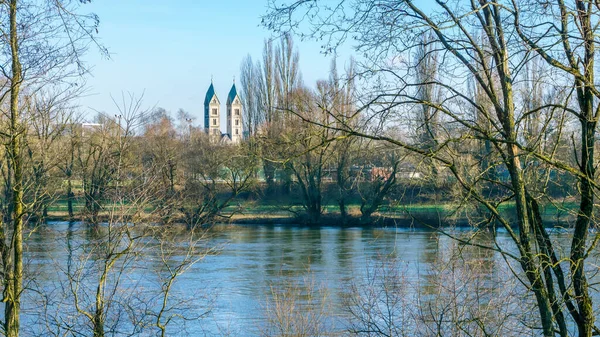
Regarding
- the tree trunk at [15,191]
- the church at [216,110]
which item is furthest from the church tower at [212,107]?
the tree trunk at [15,191]

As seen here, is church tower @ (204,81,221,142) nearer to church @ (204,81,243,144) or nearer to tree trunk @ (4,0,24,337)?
church @ (204,81,243,144)

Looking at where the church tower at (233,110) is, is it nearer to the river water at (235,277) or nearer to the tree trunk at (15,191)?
the river water at (235,277)

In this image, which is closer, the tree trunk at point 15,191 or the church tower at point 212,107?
the tree trunk at point 15,191

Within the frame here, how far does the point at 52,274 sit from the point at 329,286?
5862mm

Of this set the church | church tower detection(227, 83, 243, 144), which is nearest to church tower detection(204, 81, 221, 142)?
the church

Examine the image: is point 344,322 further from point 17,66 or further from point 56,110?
point 17,66

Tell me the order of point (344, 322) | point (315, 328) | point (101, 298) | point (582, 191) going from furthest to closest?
point (344, 322) < point (315, 328) < point (101, 298) < point (582, 191)

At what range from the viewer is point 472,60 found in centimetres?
541

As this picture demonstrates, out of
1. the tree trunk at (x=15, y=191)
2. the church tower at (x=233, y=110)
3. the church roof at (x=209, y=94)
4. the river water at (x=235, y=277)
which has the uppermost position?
the church roof at (x=209, y=94)

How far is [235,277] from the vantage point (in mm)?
16688

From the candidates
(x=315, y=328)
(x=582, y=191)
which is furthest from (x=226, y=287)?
(x=582, y=191)

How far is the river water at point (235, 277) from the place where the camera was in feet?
30.6

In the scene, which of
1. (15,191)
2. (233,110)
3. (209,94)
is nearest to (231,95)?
(233,110)

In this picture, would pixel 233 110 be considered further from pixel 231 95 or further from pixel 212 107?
pixel 212 107
